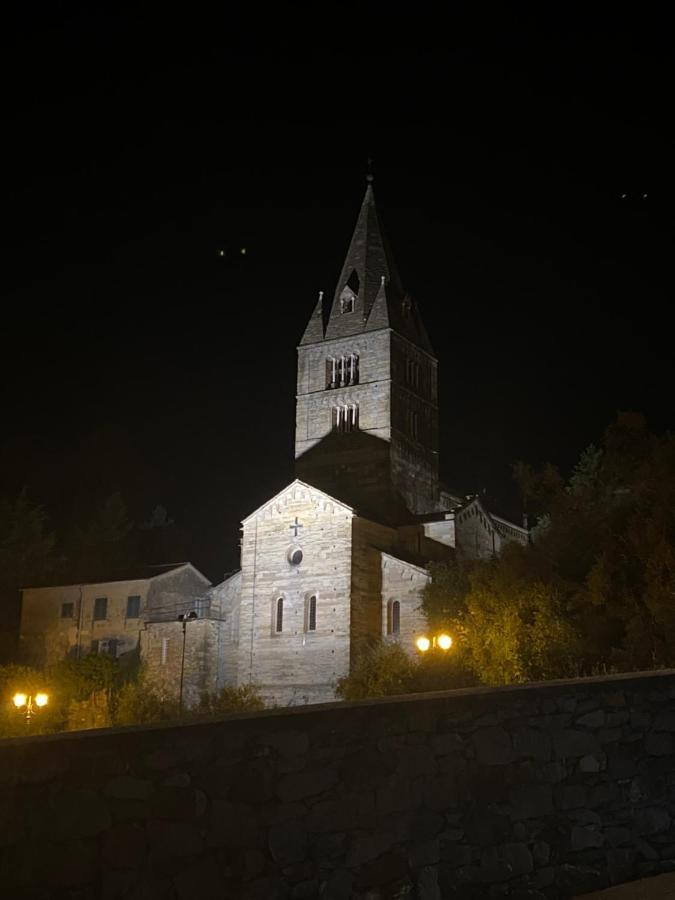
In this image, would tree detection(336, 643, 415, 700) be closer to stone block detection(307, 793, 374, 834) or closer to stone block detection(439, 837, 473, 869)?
stone block detection(439, 837, 473, 869)

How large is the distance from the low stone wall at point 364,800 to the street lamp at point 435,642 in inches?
762

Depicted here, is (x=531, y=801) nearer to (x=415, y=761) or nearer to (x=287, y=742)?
(x=415, y=761)

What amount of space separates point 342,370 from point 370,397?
123 inches

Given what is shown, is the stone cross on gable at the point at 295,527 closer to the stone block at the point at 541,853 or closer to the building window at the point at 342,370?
the building window at the point at 342,370

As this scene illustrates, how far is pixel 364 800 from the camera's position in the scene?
746 cm

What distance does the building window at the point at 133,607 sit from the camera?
5244 cm

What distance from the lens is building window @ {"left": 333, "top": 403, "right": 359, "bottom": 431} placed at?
5709 cm

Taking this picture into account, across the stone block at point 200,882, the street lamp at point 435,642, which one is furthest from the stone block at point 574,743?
the street lamp at point 435,642

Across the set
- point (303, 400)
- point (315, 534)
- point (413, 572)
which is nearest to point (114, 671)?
point (315, 534)

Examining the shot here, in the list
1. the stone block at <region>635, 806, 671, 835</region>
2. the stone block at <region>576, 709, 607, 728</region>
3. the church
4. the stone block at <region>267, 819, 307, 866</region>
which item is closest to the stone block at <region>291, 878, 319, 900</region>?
the stone block at <region>267, 819, 307, 866</region>

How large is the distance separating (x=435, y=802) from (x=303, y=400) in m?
51.7

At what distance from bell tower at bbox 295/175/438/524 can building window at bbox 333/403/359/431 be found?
0.19 ft

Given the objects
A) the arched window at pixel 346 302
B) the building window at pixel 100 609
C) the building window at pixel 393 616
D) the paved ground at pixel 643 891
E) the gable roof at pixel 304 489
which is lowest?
the paved ground at pixel 643 891

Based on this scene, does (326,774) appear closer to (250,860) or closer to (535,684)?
(250,860)
